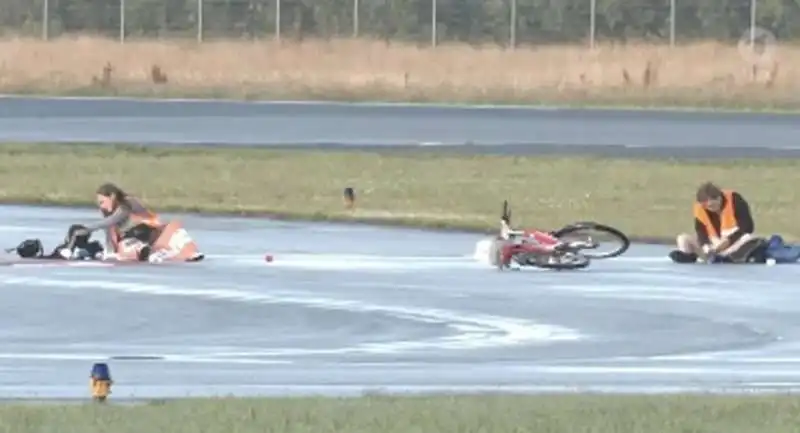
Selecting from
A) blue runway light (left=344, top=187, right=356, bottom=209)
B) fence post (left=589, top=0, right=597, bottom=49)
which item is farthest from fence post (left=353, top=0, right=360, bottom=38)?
blue runway light (left=344, top=187, right=356, bottom=209)

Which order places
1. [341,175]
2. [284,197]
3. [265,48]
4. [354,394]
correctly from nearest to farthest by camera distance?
[354,394]
[284,197]
[341,175]
[265,48]

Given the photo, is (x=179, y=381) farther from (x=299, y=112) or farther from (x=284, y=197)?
(x=299, y=112)

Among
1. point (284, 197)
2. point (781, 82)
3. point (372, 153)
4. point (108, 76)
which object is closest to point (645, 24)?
point (781, 82)

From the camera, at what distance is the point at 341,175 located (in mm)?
37094

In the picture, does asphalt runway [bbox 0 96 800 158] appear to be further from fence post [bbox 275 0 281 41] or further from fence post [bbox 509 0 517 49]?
fence post [bbox 509 0 517 49]

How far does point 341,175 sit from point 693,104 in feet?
55.3

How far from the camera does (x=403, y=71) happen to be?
57.7 meters

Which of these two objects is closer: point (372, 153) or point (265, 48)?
point (372, 153)

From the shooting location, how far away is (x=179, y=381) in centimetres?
1547

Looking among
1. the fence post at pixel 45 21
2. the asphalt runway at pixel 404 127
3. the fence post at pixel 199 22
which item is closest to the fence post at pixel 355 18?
the fence post at pixel 199 22

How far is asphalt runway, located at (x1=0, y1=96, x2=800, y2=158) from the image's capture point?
138 ft

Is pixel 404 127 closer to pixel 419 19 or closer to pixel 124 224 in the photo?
pixel 419 19

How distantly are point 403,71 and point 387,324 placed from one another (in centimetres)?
3838

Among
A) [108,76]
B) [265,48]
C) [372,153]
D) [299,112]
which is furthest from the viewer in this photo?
[265,48]
